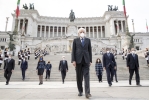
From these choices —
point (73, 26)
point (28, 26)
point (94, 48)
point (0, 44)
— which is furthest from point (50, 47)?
point (28, 26)

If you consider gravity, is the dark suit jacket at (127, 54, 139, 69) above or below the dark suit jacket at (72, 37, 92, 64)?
below

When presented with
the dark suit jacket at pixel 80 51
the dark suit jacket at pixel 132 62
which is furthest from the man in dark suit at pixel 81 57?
the dark suit jacket at pixel 132 62

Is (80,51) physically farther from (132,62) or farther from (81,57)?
(132,62)

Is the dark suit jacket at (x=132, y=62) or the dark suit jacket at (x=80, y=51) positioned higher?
the dark suit jacket at (x=80, y=51)

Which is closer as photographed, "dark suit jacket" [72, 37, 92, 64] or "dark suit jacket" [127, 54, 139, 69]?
"dark suit jacket" [72, 37, 92, 64]

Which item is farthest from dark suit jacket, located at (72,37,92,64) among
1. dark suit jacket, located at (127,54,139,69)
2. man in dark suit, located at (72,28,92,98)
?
dark suit jacket, located at (127,54,139,69)

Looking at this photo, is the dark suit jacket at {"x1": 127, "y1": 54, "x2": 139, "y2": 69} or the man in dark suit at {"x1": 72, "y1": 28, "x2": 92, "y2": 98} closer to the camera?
the man in dark suit at {"x1": 72, "y1": 28, "x2": 92, "y2": 98}

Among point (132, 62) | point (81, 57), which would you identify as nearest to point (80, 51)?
point (81, 57)

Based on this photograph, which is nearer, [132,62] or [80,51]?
[80,51]

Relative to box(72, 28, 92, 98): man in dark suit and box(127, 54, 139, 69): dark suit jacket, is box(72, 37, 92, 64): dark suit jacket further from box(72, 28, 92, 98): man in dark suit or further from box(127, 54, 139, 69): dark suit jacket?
box(127, 54, 139, 69): dark suit jacket

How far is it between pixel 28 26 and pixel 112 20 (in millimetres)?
38704

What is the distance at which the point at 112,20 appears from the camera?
66375 mm

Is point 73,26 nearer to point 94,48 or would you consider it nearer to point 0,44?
point 94,48

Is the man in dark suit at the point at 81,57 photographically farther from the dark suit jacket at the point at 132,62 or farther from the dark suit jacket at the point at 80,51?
the dark suit jacket at the point at 132,62
